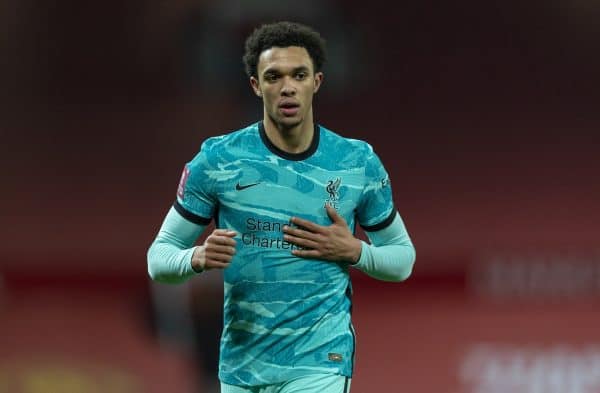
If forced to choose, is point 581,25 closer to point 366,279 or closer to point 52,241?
point 366,279

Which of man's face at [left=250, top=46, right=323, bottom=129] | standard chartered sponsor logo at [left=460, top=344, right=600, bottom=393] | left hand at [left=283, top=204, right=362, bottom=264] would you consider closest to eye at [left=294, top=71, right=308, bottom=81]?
man's face at [left=250, top=46, right=323, bottom=129]

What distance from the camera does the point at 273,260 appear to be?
3.47m

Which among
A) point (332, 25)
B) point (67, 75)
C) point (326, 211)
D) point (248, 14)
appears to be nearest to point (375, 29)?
point (332, 25)

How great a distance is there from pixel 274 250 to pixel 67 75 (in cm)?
477

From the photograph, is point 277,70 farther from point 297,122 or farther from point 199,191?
point 199,191

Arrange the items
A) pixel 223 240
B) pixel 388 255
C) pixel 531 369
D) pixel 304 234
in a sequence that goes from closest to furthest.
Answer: pixel 223 240 < pixel 304 234 < pixel 388 255 < pixel 531 369

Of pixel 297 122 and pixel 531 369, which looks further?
pixel 531 369

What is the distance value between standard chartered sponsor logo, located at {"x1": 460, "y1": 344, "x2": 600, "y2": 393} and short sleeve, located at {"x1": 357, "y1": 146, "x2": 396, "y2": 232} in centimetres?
316

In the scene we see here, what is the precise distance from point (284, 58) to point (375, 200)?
485mm

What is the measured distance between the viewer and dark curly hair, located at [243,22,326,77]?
354 cm

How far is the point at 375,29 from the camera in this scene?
308 inches

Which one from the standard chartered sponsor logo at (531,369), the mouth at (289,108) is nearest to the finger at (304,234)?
the mouth at (289,108)

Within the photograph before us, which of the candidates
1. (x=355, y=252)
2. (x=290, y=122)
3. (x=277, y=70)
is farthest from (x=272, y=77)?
(x=355, y=252)

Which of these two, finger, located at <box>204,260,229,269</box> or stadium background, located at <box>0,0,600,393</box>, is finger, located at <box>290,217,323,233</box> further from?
stadium background, located at <box>0,0,600,393</box>
